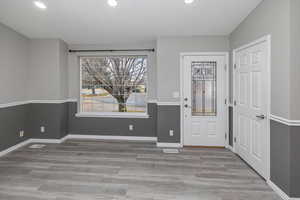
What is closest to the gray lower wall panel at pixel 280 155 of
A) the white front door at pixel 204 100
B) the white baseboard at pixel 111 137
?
the white front door at pixel 204 100

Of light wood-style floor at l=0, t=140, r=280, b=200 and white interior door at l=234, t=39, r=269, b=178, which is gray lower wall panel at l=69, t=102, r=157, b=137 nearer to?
light wood-style floor at l=0, t=140, r=280, b=200

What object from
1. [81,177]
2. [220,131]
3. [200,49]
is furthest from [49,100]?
[220,131]

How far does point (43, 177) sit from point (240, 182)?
2.85 metres

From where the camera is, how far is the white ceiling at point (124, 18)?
2.94 metres

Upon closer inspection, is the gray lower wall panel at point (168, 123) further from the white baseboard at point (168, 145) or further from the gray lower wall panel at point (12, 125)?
the gray lower wall panel at point (12, 125)

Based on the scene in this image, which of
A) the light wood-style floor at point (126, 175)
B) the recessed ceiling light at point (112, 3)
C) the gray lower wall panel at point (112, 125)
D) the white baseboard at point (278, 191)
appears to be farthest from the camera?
the gray lower wall panel at point (112, 125)

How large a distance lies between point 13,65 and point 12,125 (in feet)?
4.15

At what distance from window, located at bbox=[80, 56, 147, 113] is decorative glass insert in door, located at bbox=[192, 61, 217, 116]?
4.20 feet

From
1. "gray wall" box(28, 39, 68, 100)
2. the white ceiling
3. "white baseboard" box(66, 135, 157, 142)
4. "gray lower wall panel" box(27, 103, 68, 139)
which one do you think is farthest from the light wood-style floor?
the white ceiling

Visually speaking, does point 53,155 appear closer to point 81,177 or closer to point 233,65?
point 81,177

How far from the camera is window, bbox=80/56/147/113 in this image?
4586 millimetres

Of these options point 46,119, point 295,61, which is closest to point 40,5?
point 46,119

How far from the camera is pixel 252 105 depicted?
2926 mm

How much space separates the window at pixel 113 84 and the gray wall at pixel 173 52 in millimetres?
709
